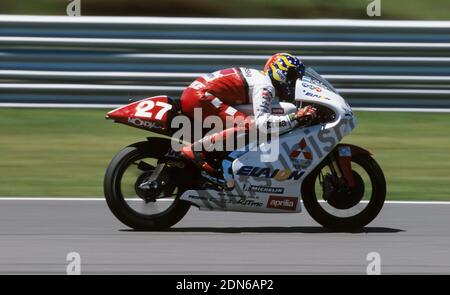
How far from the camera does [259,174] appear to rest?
25.8ft

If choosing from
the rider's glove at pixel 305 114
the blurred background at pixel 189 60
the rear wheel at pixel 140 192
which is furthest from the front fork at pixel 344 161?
the blurred background at pixel 189 60

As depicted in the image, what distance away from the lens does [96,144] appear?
39.1 ft

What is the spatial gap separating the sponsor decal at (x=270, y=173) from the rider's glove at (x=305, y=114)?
39cm

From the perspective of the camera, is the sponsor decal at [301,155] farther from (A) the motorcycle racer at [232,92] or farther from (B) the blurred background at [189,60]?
(B) the blurred background at [189,60]

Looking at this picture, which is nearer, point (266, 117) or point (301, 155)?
point (266, 117)

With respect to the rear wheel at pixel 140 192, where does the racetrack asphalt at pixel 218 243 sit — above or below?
below

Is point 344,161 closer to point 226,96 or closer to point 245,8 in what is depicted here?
point 226,96

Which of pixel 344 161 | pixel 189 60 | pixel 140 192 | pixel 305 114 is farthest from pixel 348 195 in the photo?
pixel 189 60

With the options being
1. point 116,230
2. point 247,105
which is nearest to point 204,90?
point 247,105

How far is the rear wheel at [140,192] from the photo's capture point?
25.7ft

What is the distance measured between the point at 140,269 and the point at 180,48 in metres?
6.86

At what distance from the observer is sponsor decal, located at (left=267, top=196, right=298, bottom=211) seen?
25.9 feet

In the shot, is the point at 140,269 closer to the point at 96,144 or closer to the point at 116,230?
the point at 116,230

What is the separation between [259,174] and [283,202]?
27 centimetres
